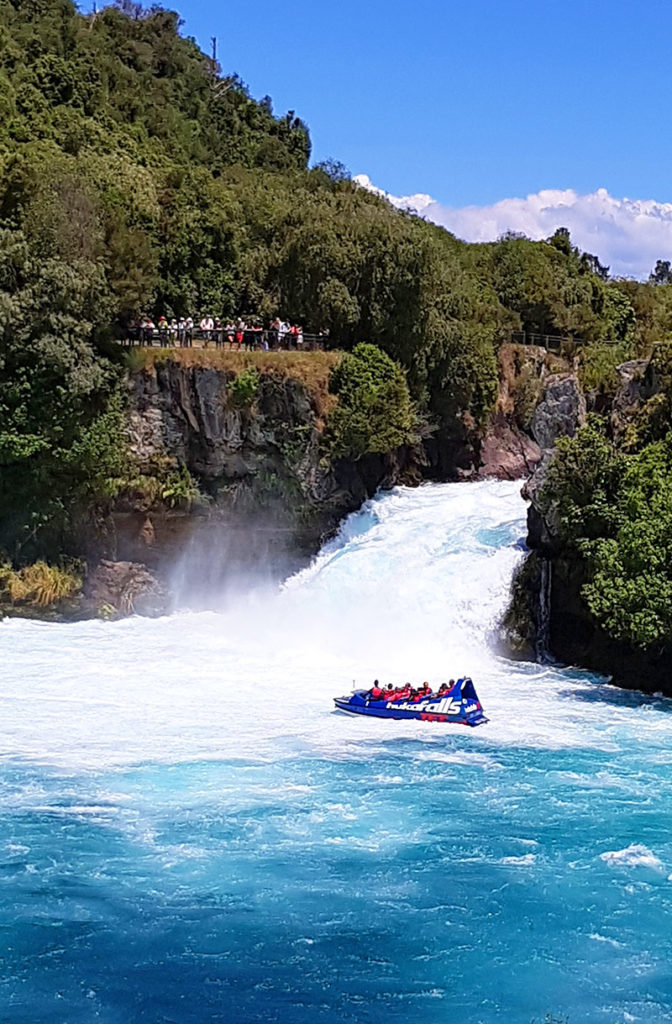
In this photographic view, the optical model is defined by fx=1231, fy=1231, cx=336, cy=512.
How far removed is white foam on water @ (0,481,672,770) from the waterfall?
32.2 inches

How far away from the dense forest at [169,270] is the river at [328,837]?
815 cm

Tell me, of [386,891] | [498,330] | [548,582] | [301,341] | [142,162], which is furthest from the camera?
[142,162]

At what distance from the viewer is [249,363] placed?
38.1 m

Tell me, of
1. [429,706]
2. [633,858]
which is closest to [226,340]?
[429,706]

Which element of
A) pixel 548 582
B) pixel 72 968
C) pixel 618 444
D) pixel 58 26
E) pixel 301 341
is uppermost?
pixel 58 26

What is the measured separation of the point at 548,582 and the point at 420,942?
1677cm

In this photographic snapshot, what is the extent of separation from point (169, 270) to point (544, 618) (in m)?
23.0

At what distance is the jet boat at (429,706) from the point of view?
82.9 ft

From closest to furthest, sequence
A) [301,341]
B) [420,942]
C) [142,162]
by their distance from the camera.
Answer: [420,942], [301,341], [142,162]

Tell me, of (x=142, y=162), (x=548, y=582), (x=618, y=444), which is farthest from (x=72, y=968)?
(x=142, y=162)

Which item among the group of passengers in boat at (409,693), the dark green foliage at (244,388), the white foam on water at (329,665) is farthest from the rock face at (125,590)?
the group of passengers in boat at (409,693)

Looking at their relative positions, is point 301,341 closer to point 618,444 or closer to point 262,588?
point 262,588

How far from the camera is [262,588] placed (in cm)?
3856

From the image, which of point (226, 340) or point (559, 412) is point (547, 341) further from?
point (226, 340)
